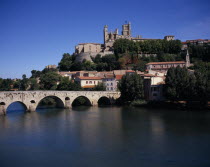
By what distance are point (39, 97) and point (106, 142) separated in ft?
75.2

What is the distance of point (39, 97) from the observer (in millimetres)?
42656

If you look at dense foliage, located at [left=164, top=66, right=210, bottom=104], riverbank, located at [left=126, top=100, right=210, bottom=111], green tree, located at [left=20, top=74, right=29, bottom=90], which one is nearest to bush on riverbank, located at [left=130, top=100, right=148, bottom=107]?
riverbank, located at [left=126, top=100, right=210, bottom=111]

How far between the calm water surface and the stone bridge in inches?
223

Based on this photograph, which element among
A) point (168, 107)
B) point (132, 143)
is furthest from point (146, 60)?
point (132, 143)

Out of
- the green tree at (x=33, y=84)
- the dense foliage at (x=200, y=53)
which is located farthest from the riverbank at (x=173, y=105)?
the dense foliage at (x=200, y=53)

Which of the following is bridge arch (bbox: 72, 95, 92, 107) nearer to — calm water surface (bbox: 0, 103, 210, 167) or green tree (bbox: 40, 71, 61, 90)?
green tree (bbox: 40, 71, 61, 90)

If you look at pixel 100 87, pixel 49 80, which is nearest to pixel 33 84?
pixel 49 80

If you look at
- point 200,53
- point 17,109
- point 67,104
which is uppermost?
point 200,53

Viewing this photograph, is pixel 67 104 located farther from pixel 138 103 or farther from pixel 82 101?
pixel 138 103

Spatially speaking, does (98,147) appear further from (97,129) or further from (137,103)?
(137,103)

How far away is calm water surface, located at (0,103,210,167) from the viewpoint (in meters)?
18.4

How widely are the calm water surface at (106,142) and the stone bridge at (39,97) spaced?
566 centimetres

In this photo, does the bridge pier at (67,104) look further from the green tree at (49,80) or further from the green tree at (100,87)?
the green tree at (49,80)

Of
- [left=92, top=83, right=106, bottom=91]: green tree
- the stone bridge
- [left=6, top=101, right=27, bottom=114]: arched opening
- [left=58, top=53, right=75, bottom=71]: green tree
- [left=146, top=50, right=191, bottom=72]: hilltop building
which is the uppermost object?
[left=58, top=53, right=75, bottom=71]: green tree
